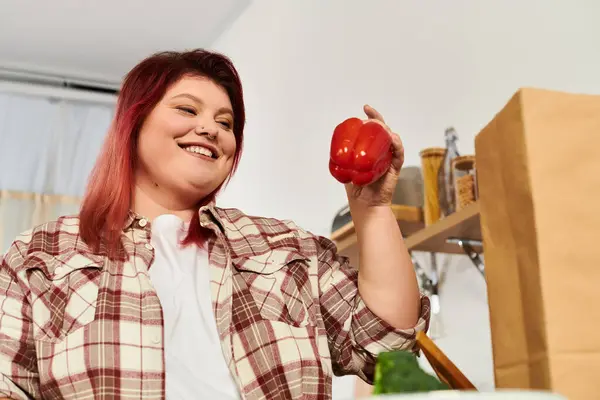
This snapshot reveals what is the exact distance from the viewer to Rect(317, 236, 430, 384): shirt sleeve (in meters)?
0.85

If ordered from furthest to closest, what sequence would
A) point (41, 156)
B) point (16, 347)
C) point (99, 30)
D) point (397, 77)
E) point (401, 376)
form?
point (41, 156), point (99, 30), point (397, 77), point (16, 347), point (401, 376)

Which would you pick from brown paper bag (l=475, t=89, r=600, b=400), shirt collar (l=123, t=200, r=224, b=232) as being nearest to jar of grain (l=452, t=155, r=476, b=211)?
shirt collar (l=123, t=200, r=224, b=232)

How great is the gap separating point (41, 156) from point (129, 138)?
2281mm

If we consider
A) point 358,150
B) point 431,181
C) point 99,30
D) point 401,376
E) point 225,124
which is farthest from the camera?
point 99,30

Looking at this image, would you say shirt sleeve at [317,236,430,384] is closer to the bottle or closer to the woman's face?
the woman's face

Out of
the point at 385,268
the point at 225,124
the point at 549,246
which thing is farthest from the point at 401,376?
the point at 225,124

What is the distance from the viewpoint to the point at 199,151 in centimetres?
104

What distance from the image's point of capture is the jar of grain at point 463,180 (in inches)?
49.0

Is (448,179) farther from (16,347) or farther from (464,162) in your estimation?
(16,347)

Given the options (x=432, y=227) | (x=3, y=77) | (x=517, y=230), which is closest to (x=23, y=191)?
(x=3, y=77)

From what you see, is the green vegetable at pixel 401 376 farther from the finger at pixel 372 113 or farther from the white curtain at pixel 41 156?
the white curtain at pixel 41 156

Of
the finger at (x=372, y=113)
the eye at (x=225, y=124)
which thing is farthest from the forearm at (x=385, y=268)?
the eye at (x=225, y=124)

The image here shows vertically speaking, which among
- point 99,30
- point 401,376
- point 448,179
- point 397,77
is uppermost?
point 99,30

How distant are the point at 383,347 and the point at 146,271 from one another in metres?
0.32
